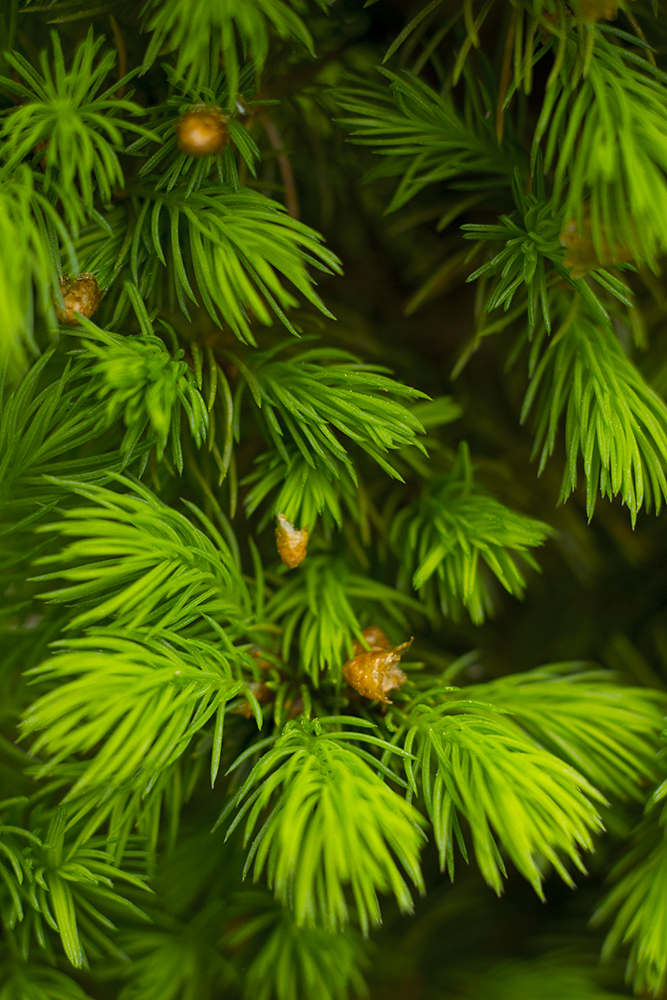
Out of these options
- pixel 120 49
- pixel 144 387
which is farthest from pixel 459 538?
pixel 120 49

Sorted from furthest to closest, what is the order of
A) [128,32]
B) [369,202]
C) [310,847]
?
[369,202], [128,32], [310,847]

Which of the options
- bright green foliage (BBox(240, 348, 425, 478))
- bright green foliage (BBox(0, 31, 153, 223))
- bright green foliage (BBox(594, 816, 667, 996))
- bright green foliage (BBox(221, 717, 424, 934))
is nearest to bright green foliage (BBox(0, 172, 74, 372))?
bright green foliage (BBox(0, 31, 153, 223))

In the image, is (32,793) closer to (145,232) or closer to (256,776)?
(256,776)

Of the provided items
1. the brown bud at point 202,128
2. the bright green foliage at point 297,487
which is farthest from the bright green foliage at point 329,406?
the brown bud at point 202,128

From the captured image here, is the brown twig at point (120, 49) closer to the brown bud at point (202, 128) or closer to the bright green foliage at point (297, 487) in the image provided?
the brown bud at point (202, 128)

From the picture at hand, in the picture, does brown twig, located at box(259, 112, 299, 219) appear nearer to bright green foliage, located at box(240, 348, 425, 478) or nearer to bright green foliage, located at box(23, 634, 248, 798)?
bright green foliage, located at box(240, 348, 425, 478)

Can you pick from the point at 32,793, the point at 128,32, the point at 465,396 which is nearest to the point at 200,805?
the point at 32,793
